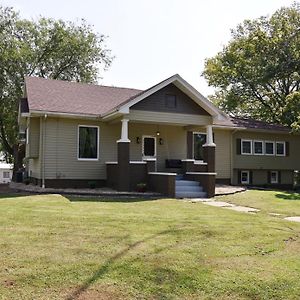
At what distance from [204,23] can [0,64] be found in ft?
60.5

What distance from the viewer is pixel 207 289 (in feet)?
14.2

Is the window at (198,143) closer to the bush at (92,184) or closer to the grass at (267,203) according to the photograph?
the grass at (267,203)

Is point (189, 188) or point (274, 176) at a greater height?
point (274, 176)

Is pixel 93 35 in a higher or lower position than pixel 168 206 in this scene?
higher

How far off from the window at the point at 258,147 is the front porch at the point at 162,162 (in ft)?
14.8

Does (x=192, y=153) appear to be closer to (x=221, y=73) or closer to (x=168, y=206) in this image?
(x=168, y=206)

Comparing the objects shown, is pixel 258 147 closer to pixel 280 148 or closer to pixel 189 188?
pixel 280 148

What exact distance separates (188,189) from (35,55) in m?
20.4

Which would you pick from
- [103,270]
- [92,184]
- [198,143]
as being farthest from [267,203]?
[103,270]

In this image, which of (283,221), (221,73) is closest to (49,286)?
(283,221)

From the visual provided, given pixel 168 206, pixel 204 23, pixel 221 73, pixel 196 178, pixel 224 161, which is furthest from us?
pixel 221 73

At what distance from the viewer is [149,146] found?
1895cm

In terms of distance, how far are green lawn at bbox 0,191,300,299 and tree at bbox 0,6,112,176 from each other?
22271mm

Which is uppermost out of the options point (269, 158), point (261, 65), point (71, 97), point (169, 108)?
point (261, 65)
